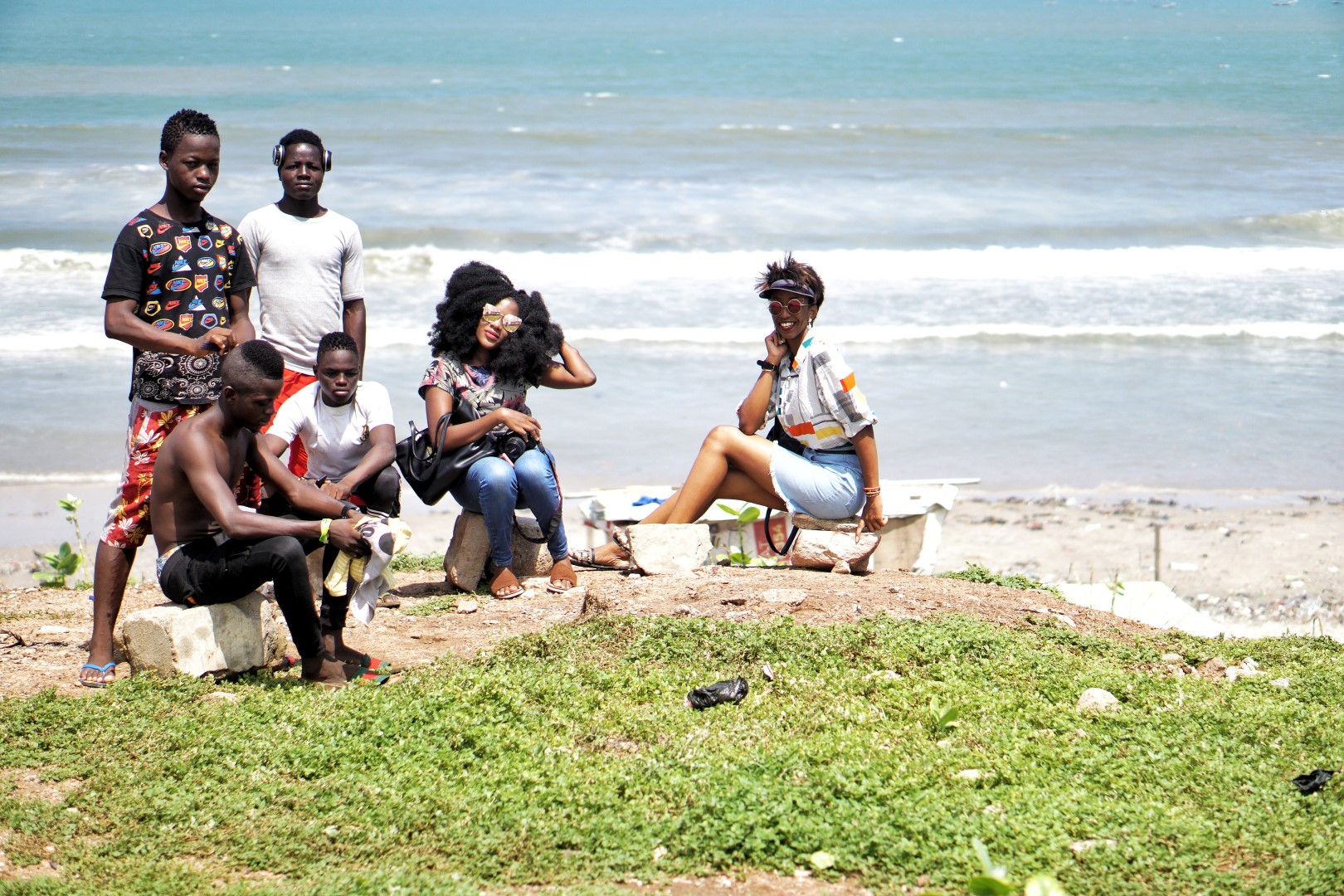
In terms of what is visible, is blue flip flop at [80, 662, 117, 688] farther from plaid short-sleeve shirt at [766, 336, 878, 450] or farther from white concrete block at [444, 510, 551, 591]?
plaid short-sleeve shirt at [766, 336, 878, 450]

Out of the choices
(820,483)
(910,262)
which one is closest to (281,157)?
(820,483)

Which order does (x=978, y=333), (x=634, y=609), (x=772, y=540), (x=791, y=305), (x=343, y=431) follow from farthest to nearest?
1. (x=978, y=333)
2. (x=772, y=540)
3. (x=791, y=305)
4. (x=343, y=431)
5. (x=634, y=609)

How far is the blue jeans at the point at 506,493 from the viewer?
6219mm

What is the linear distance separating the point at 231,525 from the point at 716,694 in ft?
6.02

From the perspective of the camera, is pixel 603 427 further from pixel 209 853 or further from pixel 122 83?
pixel 122 83

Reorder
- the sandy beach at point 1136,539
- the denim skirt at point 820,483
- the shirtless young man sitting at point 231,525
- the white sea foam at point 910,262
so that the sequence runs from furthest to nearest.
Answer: the white sea foam at point 910,262, the sandy beach at point 1136,539, the denim skirt at point 820,483, the shirtless young man sitting at point 231,525

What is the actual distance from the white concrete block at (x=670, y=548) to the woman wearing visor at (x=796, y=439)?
0.40ft

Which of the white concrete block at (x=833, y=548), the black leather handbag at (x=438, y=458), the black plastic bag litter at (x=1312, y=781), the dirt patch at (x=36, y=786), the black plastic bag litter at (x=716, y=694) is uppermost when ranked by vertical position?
the black leather handbag at (x=438, y=458)

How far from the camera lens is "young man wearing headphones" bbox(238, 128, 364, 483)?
237 inches

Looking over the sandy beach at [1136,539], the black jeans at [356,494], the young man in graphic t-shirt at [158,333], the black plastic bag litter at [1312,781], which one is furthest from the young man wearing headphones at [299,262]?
the black plastic bag litter at [1312,781]

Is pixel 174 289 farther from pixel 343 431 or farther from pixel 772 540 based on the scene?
pixel 772 540

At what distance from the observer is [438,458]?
6.25 meters

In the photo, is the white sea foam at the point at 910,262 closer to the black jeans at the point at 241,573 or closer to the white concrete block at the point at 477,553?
the white concrete block at the point at 477,553

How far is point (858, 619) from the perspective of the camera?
5.57 metres
